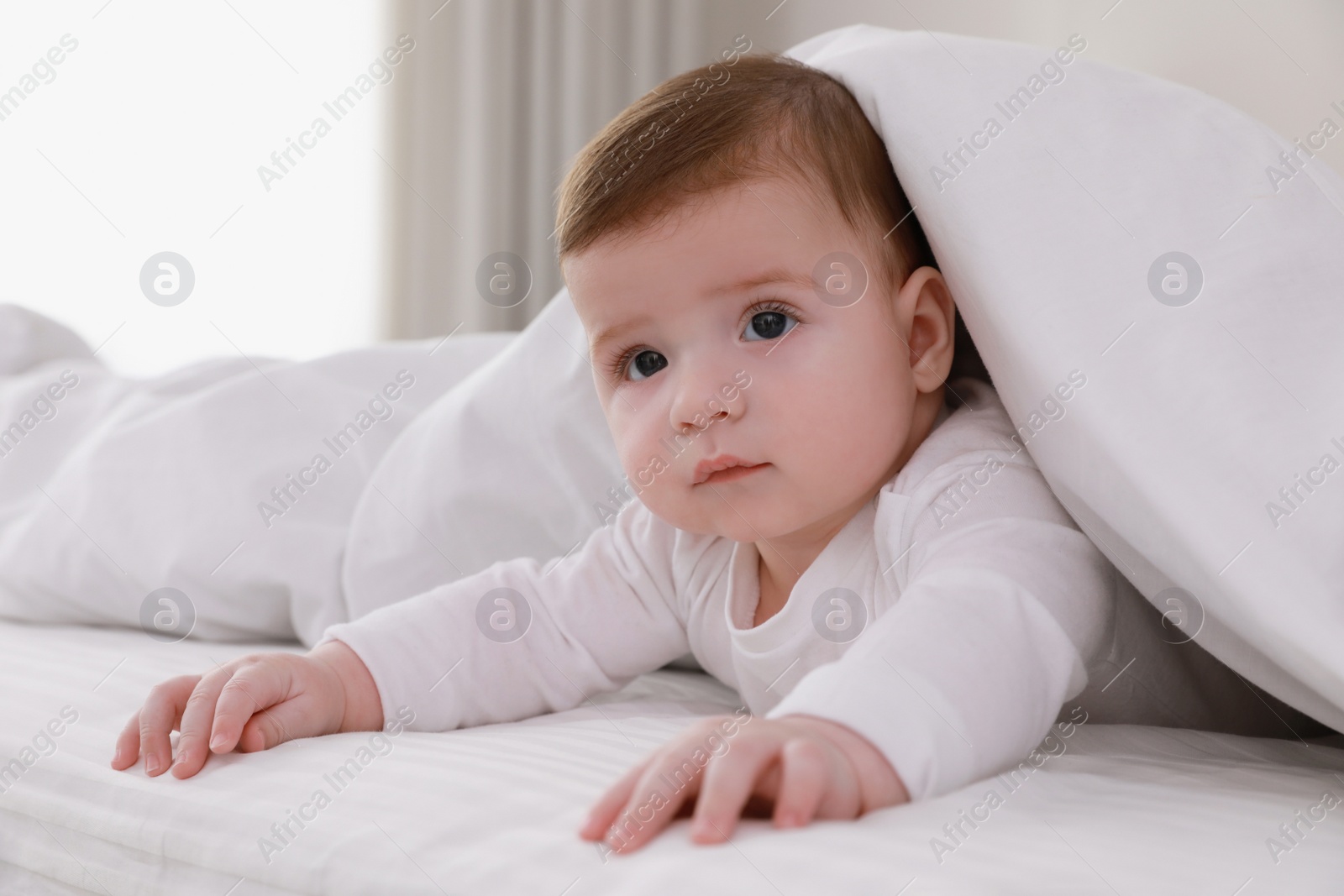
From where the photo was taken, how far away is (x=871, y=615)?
0.75m

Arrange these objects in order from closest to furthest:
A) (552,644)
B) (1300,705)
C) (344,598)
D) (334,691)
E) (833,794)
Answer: (833,794)
(1300,705)
(334,691)
(552,644)
(344,598)

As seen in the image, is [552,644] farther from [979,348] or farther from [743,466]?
[979,348]

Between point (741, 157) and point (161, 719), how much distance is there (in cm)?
49

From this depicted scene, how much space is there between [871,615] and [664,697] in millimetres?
214

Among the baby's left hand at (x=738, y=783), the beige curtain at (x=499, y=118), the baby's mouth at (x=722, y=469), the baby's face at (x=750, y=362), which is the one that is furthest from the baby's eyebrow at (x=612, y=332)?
the beige curtain at (x=499, y=118)

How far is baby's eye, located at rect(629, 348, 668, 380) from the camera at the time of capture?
75 centimetres

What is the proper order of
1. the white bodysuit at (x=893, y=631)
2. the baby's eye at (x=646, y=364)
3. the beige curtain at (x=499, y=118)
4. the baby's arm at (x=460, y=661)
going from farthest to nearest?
the beige curtain at (x=499, y=118) < the baby's eye at (x=646, y=364) < the baby's arm at (x=460, y=661) < the white bodysuit at (x=893, y=631)

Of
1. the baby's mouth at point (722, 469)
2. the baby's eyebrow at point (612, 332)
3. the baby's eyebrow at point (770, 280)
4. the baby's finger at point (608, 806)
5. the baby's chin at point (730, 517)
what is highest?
the baby's eyebrow at point (770, 280)

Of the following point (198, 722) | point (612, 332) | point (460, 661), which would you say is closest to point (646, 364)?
point (612, 332)

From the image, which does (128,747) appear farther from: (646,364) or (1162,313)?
(1162,313)

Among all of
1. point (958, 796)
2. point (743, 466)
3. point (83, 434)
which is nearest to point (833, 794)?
point (958, 796)

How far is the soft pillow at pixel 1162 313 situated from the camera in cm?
57

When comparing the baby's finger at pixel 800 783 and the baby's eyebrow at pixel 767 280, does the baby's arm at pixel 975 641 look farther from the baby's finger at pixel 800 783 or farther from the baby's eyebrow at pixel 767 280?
the baby's eyebrow at pixel 767 280

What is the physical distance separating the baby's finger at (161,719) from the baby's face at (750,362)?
1.01 ft
